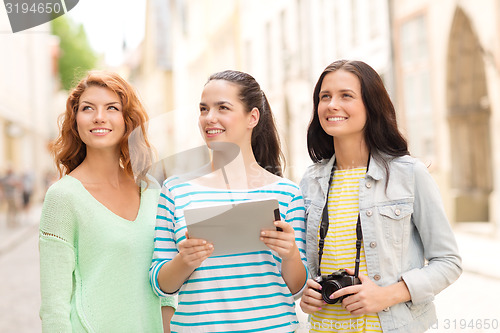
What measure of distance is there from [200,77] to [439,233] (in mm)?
18407

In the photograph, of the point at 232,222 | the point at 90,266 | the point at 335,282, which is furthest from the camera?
the point at 90,266

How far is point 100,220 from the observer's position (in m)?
2.17

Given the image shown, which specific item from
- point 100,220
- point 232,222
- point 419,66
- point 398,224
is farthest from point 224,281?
point 419,66

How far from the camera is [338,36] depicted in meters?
14.2

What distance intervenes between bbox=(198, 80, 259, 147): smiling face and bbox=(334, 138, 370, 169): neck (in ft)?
1.32

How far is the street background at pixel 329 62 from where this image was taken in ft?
14.7

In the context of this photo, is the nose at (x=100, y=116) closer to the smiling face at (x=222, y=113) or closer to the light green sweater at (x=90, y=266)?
the light green sweater at (x=90, y=266)

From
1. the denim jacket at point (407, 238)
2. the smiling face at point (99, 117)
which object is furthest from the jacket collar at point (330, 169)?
the smiling face at point (99, 117)

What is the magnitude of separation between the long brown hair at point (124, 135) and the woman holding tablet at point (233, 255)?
0.97ft

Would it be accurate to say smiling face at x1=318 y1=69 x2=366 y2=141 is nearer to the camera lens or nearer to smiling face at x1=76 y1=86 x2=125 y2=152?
the camera lens

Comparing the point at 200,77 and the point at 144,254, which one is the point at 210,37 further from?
the point at 144,254

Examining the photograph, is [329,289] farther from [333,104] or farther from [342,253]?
[333,104]

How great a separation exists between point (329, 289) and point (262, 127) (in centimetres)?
66

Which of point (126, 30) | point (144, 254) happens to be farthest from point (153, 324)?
point (126, 30)
